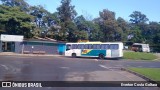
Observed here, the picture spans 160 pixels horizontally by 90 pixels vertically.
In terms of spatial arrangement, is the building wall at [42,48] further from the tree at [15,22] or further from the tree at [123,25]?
the tree at [123,25]

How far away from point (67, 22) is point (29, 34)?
12.3 m

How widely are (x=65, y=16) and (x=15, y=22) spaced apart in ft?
57.5

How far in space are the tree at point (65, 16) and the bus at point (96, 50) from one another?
21.8 meters

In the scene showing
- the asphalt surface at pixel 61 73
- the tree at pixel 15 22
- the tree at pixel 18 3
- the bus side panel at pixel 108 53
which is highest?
the tree at pixel 18 3

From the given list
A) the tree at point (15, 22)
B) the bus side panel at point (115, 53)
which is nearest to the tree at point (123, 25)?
the tree at point (15, 22)

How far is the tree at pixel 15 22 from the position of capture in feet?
196

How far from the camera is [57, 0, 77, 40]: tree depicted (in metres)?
69.8

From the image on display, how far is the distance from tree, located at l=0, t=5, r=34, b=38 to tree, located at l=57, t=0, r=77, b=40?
9.95 metres

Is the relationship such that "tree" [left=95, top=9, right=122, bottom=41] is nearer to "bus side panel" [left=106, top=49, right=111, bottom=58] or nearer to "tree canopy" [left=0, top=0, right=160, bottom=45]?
"tree canopy" [left=0, top=0, right=160, bottom=45]

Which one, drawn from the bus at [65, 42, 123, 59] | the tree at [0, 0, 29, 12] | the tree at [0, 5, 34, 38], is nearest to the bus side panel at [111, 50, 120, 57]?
the bus at [65, 42, 123, 59]

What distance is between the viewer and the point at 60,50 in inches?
2340

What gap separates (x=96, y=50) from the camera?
46.2 meters

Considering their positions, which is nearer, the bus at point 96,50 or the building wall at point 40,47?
the bus at point 96,50

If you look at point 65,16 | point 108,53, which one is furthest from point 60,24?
point 108,53
